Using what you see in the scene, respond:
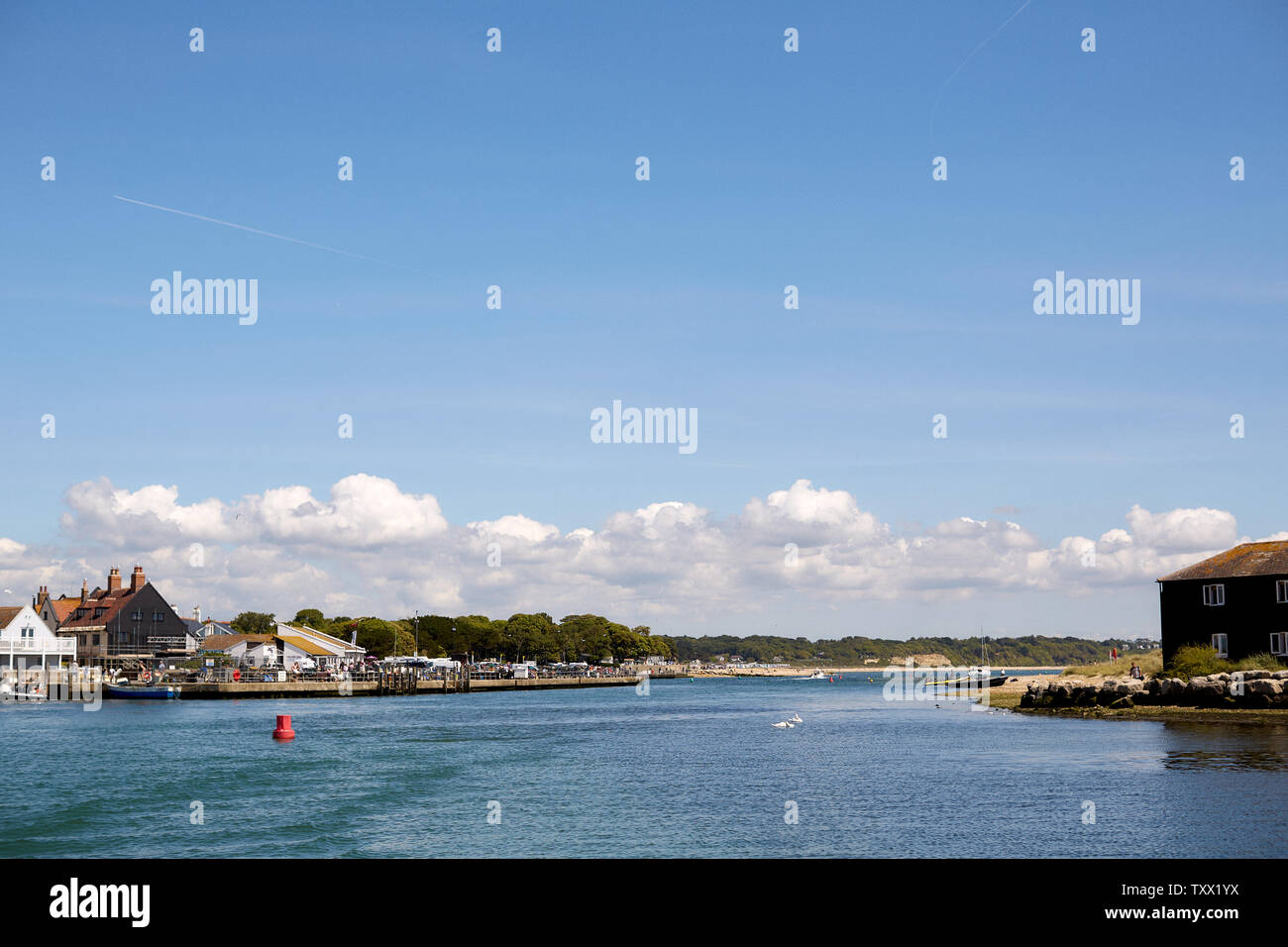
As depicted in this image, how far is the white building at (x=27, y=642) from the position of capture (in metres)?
131

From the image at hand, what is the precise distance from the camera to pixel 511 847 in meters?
33.6

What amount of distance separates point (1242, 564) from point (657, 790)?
50146mm

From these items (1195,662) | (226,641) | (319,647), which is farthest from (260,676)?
(1195,662)

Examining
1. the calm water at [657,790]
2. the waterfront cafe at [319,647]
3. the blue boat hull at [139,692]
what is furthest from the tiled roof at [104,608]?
the calm water at [657,790]

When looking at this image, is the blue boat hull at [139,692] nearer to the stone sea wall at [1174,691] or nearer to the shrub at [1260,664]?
the stone sea wall at [1174,691]

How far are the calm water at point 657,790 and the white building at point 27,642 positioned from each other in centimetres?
5330

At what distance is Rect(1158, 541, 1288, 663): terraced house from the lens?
70.5m

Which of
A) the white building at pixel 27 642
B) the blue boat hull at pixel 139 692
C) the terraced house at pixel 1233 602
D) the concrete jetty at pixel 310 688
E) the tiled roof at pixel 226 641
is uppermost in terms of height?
the terraced house at pixel 1233 602

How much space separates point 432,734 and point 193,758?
2345 cm

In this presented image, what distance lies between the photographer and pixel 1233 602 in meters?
72.8

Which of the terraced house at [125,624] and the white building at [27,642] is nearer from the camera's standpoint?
the white building at [27,642]

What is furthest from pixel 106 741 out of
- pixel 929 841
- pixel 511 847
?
pixel 929 841

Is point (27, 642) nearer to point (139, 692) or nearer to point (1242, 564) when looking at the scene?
point (139, 692)
